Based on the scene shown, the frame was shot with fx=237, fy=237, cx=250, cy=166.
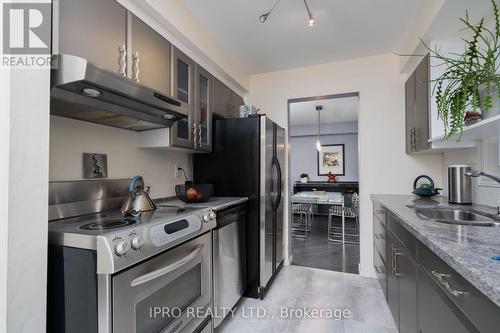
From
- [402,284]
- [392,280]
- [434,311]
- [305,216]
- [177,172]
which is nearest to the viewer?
[434,311]

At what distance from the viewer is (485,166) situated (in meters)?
1.78

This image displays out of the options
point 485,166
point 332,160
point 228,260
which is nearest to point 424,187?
point 485,166

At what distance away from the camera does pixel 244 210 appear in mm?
2252

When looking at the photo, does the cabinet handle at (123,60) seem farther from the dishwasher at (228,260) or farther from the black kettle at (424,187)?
the black kettle at (424,187)

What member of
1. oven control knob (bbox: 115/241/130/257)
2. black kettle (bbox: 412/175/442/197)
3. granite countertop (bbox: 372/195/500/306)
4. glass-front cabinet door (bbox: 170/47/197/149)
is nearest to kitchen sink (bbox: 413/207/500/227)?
granite countertop (bbox: 372/195/500/306)

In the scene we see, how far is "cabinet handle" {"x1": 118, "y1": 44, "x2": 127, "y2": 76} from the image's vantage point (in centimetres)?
137

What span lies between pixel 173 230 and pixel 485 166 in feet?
7.43

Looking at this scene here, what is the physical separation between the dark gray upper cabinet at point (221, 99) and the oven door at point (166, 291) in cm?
141

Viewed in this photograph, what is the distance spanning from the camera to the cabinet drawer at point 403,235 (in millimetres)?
1273

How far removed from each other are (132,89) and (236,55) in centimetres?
190

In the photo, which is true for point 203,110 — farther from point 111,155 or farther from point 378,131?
point 378,131

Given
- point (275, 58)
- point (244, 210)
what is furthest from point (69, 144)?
point (275, 58)

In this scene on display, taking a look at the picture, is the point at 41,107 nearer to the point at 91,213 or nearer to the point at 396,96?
the point at 91,213

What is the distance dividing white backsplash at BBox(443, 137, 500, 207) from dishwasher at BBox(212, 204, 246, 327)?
6.17 ft
